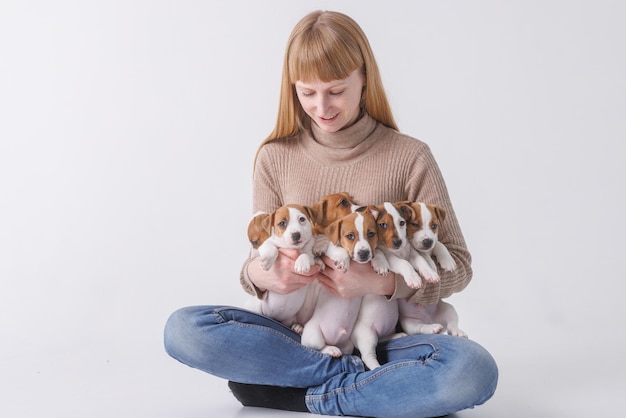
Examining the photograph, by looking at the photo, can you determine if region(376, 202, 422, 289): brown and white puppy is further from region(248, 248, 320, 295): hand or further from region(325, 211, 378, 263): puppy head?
region(248, 248, 320, 295): hand

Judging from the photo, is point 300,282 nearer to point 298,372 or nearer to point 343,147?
point 298,372

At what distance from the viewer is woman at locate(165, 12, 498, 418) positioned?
2963 millimetres

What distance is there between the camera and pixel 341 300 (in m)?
3.16

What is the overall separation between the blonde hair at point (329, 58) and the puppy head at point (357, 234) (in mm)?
503

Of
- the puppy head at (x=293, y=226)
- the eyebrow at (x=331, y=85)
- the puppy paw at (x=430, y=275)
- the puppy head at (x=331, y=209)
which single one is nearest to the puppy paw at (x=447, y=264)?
the puppy paw at (x=430, y=275)

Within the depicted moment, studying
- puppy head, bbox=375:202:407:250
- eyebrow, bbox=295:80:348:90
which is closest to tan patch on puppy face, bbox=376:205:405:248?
puppy head, bbox=375:202:407:250

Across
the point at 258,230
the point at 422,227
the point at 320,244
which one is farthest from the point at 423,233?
the point at 258,230

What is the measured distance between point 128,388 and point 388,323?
103 cm

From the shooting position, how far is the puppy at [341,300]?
2965 millimetres

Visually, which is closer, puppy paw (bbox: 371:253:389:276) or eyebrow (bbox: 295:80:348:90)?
puppy paw (bbox: 371:253:389:276)

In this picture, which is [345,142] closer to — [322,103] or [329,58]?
[322,103]

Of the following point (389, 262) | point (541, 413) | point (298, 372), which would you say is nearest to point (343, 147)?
point (389, 262)

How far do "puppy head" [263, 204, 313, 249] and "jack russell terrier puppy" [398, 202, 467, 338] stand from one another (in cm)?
32

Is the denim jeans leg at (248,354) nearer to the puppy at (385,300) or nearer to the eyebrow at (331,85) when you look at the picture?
the puppy at (385,300)
